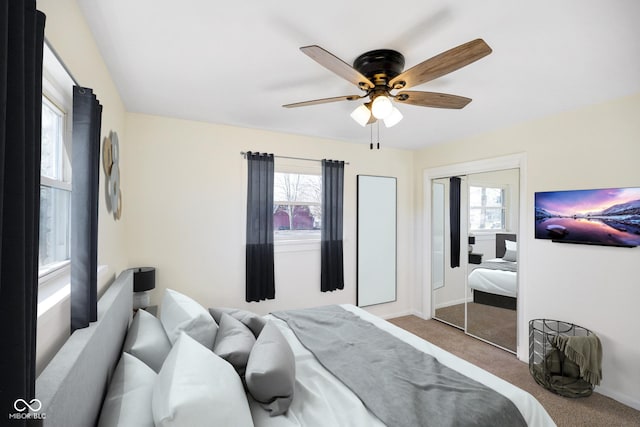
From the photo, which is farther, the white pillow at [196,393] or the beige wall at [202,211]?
the beige wall at [202,211]

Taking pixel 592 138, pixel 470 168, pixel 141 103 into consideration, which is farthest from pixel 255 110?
pixel 592 138

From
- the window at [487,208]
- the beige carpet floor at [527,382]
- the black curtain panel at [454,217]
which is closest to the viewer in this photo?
the beige carpet floor at [527,382]

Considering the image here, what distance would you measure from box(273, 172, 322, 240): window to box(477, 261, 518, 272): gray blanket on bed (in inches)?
83.5

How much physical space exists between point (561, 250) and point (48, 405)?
368 centimetres

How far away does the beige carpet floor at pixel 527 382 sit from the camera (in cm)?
227

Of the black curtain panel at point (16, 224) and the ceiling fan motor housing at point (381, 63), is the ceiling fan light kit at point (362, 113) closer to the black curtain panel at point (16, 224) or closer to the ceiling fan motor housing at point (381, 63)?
the ceiling fan motor housing at point (381, 63)

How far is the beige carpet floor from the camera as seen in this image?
2268mm

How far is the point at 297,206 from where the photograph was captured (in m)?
3.87

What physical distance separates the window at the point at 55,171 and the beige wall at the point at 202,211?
1.44 m

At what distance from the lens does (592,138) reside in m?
2.67

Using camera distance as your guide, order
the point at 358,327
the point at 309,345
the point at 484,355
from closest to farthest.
A: the point at 309,345, the point at 358,327, the point at 484,355

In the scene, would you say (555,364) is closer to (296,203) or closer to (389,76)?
(389,76)

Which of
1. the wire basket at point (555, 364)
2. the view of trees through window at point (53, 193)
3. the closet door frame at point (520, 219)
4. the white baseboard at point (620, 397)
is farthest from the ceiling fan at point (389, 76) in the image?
the white baseboard at point (620, 397)

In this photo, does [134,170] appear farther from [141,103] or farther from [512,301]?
[512,301]
